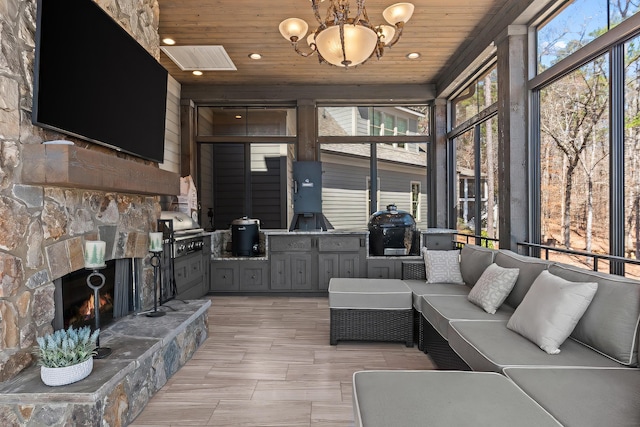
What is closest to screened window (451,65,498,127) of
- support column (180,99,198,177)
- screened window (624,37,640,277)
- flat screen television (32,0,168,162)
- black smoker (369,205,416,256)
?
black smoker (369,205,416,256)

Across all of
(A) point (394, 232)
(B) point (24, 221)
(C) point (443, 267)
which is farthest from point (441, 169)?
(B) point (24, 221)

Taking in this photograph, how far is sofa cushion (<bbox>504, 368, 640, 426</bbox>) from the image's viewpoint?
1314 mm

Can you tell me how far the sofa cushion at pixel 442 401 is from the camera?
1271mm

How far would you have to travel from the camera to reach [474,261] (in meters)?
3.37

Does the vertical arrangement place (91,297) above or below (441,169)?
below

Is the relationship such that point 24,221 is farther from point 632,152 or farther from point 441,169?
point 441,169

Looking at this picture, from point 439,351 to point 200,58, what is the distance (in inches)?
161

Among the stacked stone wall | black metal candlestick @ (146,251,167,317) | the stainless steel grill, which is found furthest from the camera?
the stainless steel grill

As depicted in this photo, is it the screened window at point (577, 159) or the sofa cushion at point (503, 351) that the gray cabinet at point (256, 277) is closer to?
the sofa cushion at point (503, 351)

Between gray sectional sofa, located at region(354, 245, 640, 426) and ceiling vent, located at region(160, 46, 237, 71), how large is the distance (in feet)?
12.0

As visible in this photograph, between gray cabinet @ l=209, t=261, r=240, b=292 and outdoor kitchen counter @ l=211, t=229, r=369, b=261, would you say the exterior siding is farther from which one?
gray cabinet @ l=209, t=261, r=240, b=292

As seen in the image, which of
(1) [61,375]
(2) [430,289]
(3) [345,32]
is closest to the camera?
(1) [61,375]

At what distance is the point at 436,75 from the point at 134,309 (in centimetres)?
474

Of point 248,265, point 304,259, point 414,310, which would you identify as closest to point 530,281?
point 414,310
